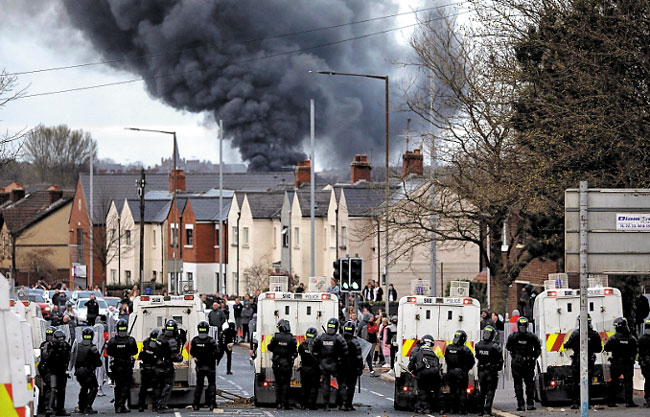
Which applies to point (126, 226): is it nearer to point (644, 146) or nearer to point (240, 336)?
point (240, 336)

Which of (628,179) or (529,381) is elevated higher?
(628,179)

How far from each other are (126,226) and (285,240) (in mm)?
17887

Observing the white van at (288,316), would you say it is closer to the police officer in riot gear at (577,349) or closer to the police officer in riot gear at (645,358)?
the police officer in riot gear at (577,349)

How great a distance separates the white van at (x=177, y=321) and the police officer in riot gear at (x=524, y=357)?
5718 millimetres

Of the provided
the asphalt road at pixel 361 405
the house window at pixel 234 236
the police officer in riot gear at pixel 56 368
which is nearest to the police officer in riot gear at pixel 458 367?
the asphalt road at pixel 361 405

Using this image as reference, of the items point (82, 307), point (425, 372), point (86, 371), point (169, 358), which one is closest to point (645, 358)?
point (425, 372)

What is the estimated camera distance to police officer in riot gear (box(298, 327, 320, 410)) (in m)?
19.5

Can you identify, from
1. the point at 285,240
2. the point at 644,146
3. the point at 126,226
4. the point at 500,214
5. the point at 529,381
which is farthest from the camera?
the point at 126,226

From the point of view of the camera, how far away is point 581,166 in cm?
2253

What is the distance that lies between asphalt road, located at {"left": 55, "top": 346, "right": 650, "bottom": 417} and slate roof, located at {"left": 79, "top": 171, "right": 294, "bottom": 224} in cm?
6024

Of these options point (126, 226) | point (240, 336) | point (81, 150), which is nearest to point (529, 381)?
point (240, 336)

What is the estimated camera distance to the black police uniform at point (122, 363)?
19047 mm

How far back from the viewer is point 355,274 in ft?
91.1

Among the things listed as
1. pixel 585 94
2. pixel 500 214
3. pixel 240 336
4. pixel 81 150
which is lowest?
pixel 240 336
